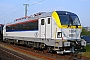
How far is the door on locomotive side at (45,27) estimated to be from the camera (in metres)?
17.4

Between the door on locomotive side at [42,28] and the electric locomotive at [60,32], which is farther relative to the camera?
the door on locomotive side at [42,28]

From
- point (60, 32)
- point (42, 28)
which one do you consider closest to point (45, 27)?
point (42, 28)

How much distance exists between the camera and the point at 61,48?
52.1 feet

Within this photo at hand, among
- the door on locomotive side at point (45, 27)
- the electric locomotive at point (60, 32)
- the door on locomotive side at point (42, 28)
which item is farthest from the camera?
the door on locomotive side at point (42, 28)

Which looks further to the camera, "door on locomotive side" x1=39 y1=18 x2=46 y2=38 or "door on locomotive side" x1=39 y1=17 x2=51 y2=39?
"door on locomotive side" x1=39 y1=18 x2=46 y2=38

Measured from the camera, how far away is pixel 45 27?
17969mm

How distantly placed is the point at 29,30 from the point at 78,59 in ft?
30.1

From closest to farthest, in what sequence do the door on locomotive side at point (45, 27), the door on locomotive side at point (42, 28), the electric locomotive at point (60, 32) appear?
the electric locomotive at point (60, 32), the door on locomotive side at point (45, 27), the door on locomotive side at point (42, 28)

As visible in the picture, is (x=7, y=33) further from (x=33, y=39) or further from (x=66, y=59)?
(x=66, y=59)

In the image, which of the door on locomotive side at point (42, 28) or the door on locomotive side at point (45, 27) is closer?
the door on locomotive side at point (45, 27)

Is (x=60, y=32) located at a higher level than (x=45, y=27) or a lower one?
lower

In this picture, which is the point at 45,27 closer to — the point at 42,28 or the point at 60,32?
the point at 42,28

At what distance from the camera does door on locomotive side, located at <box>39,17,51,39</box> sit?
57.2ft

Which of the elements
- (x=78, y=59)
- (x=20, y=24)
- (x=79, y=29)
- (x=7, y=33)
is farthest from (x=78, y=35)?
(x=7, y=33)
